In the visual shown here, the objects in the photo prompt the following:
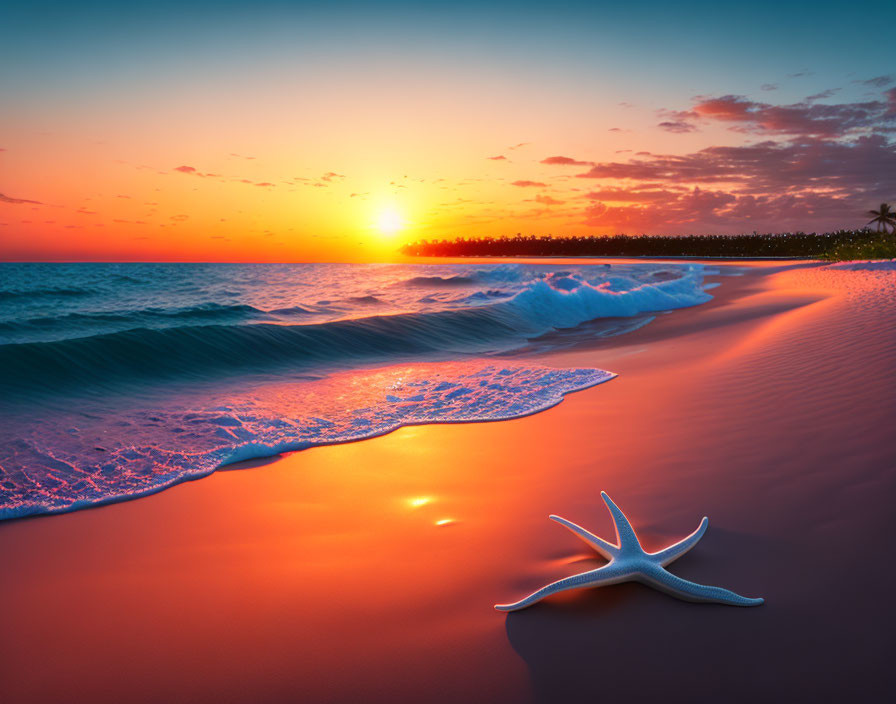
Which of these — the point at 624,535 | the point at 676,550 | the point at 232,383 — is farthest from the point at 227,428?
the point at 676,550

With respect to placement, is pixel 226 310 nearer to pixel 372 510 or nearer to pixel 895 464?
pixel 372 510

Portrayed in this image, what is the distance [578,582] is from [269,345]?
31.4ft

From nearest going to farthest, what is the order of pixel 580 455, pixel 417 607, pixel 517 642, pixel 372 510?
pixel 517 642
pixel 417 607
pixel 372 510
pixel 580 455

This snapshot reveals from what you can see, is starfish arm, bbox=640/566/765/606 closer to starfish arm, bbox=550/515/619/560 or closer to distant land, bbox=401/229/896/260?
starfish arm, bbox=550/515/619/560

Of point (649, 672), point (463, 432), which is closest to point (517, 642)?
point (649, 672)

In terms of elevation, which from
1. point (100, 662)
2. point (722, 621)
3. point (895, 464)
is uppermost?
point (895, 464)

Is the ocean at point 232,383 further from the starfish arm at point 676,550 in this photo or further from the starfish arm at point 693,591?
the starfish arm at point 693,591

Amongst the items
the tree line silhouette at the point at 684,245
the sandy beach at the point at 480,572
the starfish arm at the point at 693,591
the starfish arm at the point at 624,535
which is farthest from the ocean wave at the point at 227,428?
the tree line silhouette at the point at 684,245

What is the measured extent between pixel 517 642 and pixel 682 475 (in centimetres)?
203

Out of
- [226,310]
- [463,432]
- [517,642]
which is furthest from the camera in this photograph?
[226,310]

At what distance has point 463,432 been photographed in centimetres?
509

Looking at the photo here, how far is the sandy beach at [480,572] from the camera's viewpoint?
77.7 inches

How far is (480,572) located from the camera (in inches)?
105

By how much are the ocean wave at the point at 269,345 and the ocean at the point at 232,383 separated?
4 cm
